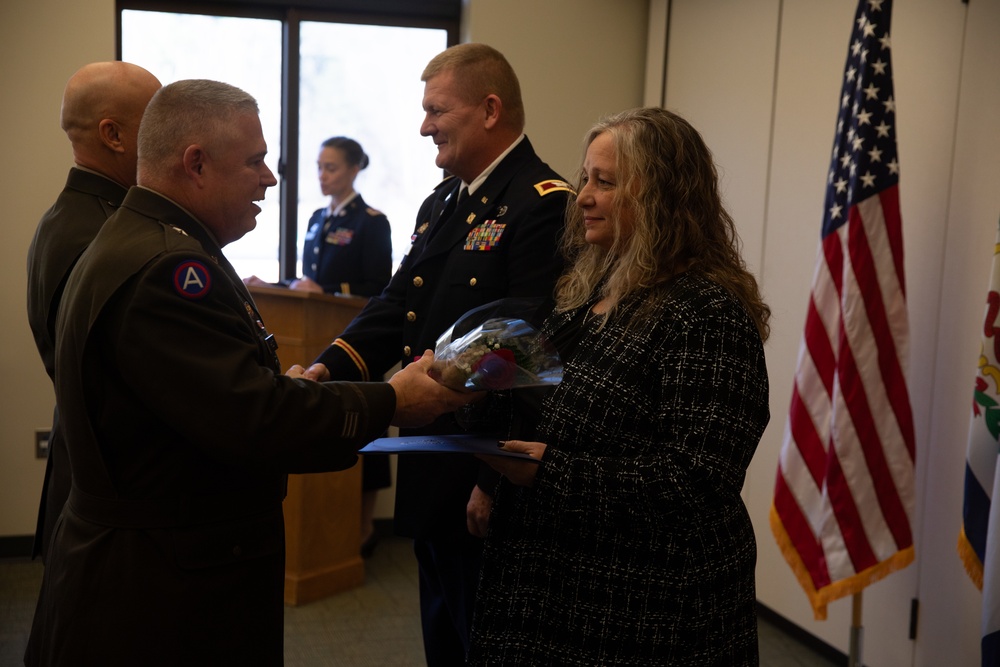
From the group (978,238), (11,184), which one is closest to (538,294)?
(978,238)

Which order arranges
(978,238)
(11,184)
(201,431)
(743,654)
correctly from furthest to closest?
(11,184), (978,238), (743,654), (201,431)

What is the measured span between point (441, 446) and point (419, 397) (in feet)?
0.49

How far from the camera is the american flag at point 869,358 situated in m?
2.84

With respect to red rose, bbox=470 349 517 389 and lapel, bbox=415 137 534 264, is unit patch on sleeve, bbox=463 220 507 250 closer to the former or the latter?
lapel, bbox=415 137 534 264

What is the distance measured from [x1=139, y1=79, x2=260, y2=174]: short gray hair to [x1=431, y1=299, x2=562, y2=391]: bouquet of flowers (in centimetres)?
53

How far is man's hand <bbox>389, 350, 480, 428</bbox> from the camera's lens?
1.61 metres

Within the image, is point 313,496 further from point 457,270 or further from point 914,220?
point 914,220

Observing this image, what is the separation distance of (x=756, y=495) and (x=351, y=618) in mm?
1725

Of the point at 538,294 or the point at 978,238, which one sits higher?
the point at 978,238

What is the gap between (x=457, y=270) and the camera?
2225mm

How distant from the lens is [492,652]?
5.32 feet

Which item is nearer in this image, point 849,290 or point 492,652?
point 492,652

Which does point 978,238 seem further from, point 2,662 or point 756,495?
point 2,662

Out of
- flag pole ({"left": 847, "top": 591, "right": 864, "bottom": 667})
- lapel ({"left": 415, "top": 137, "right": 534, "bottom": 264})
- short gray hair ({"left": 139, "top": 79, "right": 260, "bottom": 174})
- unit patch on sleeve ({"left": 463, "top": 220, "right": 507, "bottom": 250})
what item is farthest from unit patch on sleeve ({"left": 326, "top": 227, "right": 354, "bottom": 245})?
short gray hair ({"left": 139, "top": 79, "right": 260, "bottom": 174})
